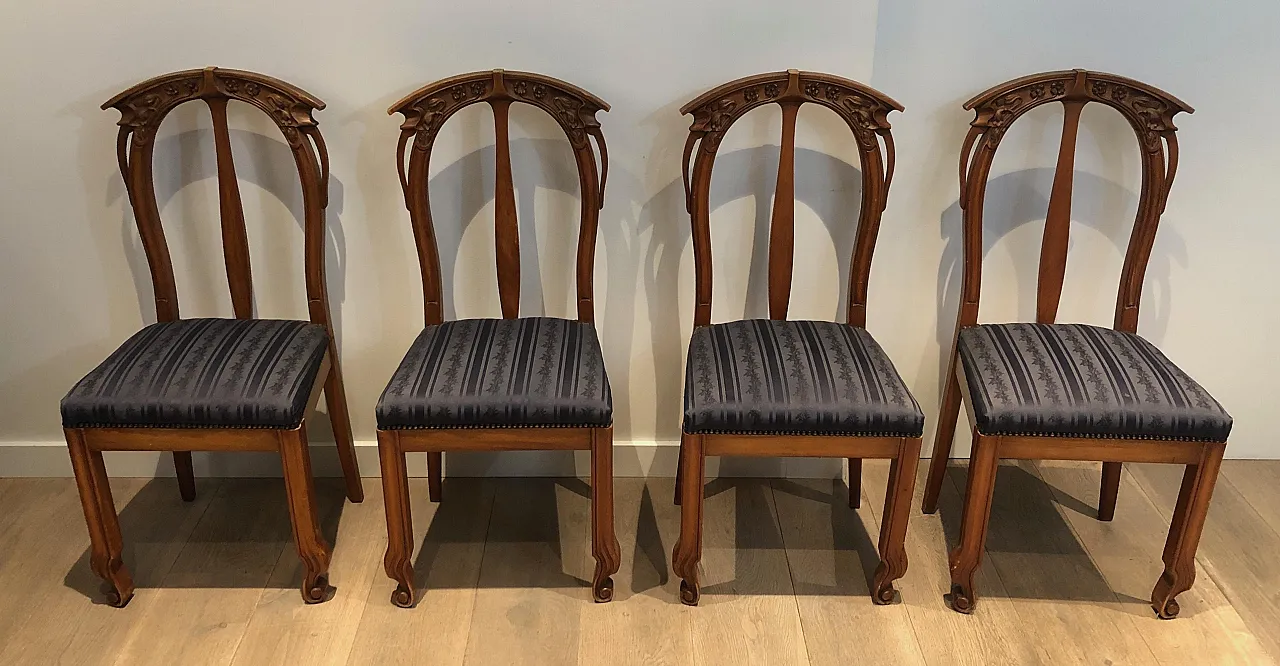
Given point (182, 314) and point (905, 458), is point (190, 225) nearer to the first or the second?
point (182, 314)

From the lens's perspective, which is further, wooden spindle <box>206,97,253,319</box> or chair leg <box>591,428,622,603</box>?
wooden spindle <box>206,97,253,319</box>

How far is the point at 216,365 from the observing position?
77.0 inches

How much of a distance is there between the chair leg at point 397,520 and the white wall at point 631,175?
52 centimetres

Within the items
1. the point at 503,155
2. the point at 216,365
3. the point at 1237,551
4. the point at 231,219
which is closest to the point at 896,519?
the point at 1237,551

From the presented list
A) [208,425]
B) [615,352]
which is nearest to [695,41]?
[615,352]

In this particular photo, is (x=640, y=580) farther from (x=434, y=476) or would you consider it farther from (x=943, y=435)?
(x=943, y=435)

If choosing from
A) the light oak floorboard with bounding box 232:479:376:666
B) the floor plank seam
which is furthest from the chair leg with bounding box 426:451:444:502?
the floor plank seam

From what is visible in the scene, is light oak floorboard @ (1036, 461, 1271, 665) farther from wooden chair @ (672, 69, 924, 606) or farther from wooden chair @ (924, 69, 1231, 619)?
wooden chair @ (672, 69, 924, 606)

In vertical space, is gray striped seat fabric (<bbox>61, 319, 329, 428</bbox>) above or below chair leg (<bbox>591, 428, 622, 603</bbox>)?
above

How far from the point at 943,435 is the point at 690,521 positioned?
2.24 feet

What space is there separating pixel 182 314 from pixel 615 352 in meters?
1.03

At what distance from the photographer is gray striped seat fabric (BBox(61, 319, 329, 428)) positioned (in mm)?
1875

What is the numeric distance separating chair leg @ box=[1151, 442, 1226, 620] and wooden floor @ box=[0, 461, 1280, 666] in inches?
1.9

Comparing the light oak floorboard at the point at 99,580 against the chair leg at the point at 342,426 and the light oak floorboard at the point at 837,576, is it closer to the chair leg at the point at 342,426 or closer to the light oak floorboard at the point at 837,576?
the chair leg at the point at 342,426
